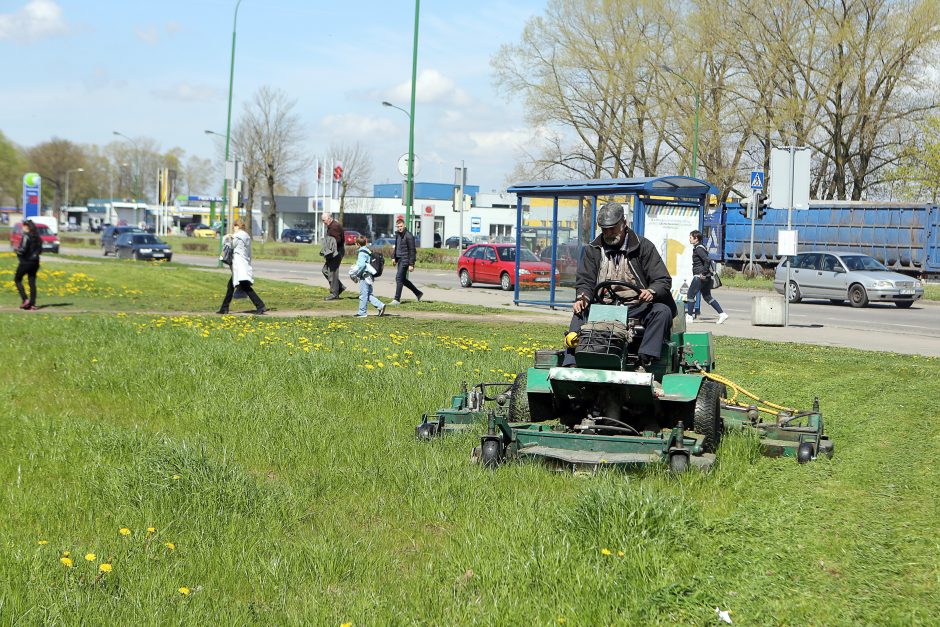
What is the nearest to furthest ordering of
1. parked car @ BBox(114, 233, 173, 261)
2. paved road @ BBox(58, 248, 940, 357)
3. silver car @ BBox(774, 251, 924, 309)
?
paved road @ BBox(58, 248, 940, 357) → silver car @ BBox(774, 251, 924, 309) → parked car @ BBox(114, 233, 173, 261)

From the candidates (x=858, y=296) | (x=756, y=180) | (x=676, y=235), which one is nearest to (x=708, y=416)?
(x=676, y=235)

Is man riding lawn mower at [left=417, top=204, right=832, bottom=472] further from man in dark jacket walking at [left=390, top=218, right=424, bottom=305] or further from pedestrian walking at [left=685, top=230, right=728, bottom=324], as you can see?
man in dark jacket walking at [left=390, top=218, right=424, bottom=305]

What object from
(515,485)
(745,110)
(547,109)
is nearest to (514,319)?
(515,485)

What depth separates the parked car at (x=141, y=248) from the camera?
48719mm

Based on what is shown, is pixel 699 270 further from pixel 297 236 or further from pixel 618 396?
pixel 297 236

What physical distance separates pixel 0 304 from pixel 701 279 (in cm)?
1390

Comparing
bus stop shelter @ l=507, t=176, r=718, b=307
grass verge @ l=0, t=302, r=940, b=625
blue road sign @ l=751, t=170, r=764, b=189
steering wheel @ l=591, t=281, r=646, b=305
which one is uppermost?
blue road sign @ l=751, t=170, r=764, b=189

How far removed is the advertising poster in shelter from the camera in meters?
20.9

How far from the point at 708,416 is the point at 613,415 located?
2.07ft

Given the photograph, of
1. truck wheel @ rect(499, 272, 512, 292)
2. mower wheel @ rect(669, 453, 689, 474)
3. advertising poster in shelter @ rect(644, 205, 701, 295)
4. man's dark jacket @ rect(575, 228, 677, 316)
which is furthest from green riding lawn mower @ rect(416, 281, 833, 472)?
truck wheel @ rect(499, 272, 512, 292)

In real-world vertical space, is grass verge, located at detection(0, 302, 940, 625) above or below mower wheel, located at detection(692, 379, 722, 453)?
below

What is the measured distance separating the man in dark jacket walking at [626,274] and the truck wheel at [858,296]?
879 inches

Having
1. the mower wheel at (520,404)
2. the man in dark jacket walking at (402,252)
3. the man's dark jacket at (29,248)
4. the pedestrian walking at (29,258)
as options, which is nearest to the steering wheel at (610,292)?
the mower wheel at (520,404)

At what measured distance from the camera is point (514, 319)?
19.9 metres
